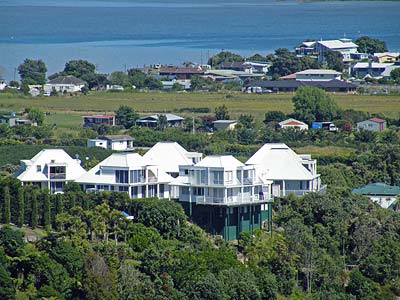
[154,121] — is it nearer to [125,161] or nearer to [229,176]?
[125,161]

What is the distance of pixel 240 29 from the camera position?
523 feet

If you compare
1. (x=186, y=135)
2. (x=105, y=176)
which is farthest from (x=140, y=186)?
(x=186, y=135)

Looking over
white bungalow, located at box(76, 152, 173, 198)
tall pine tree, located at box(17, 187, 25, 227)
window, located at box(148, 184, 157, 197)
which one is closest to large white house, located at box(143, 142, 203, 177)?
white bungalow, located at box(76, 152, 173, 198)

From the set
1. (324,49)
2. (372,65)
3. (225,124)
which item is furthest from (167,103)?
(324,49)

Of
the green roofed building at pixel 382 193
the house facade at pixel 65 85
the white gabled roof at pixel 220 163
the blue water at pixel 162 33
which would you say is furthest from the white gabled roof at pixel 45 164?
the blue water at pixel 162 33

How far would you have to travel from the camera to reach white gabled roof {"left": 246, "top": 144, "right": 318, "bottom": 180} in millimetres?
38625

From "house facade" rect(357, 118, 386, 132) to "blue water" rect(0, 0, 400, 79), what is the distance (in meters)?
35.1

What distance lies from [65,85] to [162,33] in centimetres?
7894

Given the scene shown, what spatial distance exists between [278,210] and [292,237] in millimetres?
2716

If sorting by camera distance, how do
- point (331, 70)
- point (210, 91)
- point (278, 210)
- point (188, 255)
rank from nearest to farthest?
1. point (188, 255)
2. point (278, 210)
3. point (210, 91)
4. point (331, 70)

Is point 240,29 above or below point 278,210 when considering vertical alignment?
above

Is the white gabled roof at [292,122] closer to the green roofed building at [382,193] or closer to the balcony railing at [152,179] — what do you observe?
the green roofed building at [382,193]

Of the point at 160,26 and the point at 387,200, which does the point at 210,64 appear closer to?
the point at 387,200

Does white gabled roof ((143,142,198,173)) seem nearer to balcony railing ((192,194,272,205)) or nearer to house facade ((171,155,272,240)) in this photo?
house facade ((171,155,272,240))
